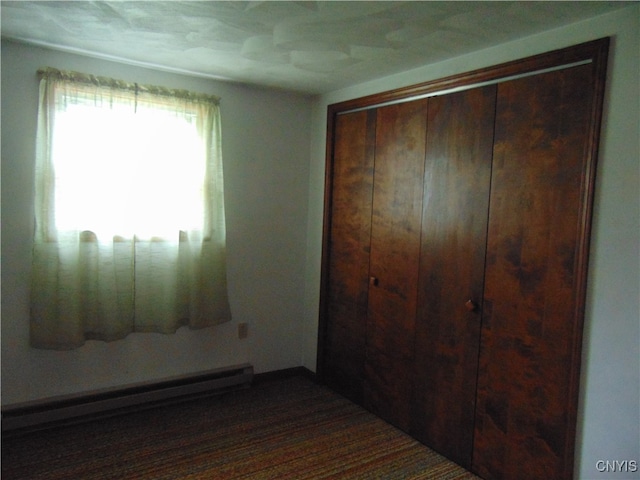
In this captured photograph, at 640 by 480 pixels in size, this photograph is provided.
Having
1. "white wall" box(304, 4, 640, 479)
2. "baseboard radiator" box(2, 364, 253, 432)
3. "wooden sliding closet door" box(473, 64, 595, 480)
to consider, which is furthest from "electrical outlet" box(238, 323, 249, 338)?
"white wall" box(304, 4, 640, 479)

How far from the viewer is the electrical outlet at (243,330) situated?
3.39 m

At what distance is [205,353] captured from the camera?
3.25 m

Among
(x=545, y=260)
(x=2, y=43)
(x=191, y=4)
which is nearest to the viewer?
(x=191, y=4)

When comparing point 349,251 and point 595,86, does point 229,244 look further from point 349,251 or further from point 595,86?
point 595,86

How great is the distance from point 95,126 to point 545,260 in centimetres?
253

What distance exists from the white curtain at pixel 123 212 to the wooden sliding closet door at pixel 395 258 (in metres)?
1.07

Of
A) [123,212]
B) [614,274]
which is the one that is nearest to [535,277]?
[614,274]

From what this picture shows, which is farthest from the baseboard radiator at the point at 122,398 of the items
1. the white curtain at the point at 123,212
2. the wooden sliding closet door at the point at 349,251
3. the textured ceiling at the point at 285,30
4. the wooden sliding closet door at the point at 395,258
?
the textured ceiling at the point at 285,30

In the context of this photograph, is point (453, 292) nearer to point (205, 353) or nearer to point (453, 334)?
point (453, 334)

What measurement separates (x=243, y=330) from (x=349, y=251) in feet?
3.31

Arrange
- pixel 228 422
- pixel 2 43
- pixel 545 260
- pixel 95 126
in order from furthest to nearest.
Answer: pixel 228 422 → pixel 95 126 → pixel 2 43 → pixel 545 260

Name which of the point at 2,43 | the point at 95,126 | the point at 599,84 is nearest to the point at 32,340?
the point at 95,126

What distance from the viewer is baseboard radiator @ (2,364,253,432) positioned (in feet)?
8.54

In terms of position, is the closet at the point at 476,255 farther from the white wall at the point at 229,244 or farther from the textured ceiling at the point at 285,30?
the white wall at the point at 229,244
